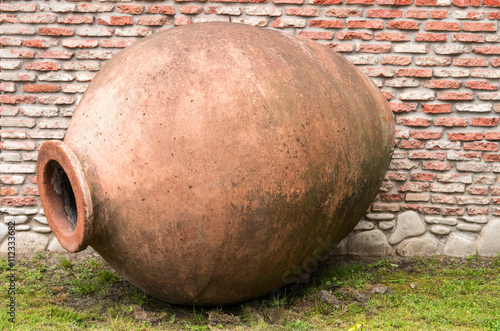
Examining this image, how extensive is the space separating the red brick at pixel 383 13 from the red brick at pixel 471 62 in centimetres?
67

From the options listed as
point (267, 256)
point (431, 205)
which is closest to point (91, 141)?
point (267, 256)

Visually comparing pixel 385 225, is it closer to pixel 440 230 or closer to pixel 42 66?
pixel 440 230

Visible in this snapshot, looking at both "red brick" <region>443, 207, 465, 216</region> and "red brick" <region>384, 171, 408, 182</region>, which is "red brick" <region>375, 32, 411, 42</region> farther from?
"red brick" <region>443, 207, 465, 216</region>

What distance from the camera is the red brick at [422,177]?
4.02 meters

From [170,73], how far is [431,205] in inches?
108

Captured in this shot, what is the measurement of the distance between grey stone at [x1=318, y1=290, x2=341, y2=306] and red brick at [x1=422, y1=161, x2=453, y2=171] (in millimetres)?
1623

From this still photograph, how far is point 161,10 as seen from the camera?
3.84 m

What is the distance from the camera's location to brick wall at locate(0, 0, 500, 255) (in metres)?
3.85

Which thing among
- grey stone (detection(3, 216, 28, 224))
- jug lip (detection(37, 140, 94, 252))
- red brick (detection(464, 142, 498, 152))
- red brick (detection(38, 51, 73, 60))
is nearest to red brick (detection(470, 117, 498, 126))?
red brick (detection(464, 142, 498, 152))

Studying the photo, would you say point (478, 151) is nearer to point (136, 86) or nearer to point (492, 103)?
point (492, 103)

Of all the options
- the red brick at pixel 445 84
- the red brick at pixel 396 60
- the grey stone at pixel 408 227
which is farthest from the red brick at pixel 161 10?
the grey stone at pixel 408 227

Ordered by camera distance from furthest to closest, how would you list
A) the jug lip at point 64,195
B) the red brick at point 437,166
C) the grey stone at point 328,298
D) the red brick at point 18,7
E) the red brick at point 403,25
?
the red brick at point 437,166, the red brick at point 403,25, the red brick at point 18,7, the grey stone at point 328,298, the jug lip at point 64,195

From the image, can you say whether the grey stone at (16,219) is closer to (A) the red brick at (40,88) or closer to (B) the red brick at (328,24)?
(A) the red brick at (40,88)

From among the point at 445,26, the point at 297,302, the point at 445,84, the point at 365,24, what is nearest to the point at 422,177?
the point at 445,84
